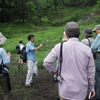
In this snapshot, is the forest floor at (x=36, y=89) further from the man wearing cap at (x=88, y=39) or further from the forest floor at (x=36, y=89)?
the man wearing cap at (x=88, y=39)

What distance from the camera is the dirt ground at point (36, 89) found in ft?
15.4

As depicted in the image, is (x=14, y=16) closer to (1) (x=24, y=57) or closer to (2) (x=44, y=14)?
(2) (x=44, y=14)

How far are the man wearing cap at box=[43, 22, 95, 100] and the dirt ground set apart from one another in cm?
238

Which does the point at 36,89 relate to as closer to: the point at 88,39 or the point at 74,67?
the point at 88,39

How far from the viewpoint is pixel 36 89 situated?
205 inches

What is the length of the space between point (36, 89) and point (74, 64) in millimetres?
3262

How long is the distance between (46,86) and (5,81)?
1.92m

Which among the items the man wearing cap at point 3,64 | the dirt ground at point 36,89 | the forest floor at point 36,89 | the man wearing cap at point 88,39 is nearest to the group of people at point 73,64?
the man wearing cap at point 3,64

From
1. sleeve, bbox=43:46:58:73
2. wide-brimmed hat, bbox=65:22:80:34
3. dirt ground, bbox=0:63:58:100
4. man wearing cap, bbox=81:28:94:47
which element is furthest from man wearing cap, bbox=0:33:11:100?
man wearing cap, bbox=81:28:94:47

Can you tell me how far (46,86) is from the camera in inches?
Result: 213

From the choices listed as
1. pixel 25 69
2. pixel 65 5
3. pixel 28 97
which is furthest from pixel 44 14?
pixel 28 97

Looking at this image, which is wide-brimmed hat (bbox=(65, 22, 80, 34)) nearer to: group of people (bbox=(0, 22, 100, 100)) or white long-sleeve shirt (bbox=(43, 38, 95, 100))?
group of people (bbox=(0, 22, 100, 100))

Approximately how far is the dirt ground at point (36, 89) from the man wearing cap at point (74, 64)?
2.38 metres

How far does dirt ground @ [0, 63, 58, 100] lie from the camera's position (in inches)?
185
